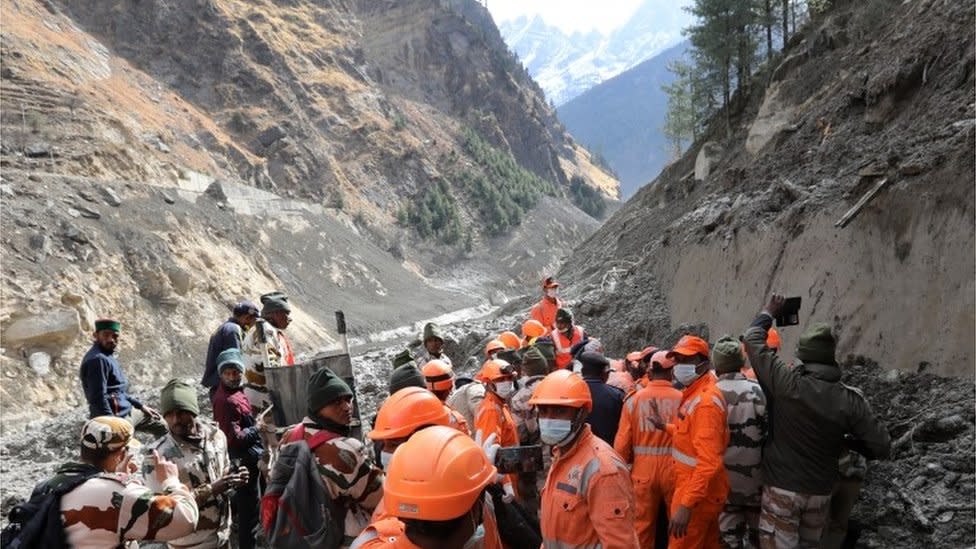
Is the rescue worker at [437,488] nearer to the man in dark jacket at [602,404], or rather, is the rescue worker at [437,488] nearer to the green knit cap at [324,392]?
the green knit cap at [324,392]

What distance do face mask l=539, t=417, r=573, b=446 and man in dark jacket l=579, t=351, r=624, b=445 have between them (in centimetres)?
157

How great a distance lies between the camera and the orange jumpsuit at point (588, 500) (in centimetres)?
274

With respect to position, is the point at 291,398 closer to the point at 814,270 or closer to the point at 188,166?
the point at 814,270

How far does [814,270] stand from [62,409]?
16615 mm

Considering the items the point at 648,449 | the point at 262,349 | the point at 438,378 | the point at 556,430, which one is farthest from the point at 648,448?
the point at 262,349

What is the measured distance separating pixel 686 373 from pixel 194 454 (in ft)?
10.8

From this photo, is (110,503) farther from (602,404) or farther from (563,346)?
(563,346)

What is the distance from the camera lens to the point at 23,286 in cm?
1784

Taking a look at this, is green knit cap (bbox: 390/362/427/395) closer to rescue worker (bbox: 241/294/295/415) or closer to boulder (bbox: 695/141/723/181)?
rescue worker (bbox: 241/294/295/415)

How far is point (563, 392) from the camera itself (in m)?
3.03

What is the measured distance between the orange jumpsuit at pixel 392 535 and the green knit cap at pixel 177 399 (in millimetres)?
2372

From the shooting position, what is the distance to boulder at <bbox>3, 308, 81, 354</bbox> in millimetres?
16156

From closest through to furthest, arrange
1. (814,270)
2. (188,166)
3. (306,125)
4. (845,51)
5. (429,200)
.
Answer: (814,270), (845,51), (188,166), (306,125), (429,200)

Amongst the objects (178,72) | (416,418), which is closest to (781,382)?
(416,418)
